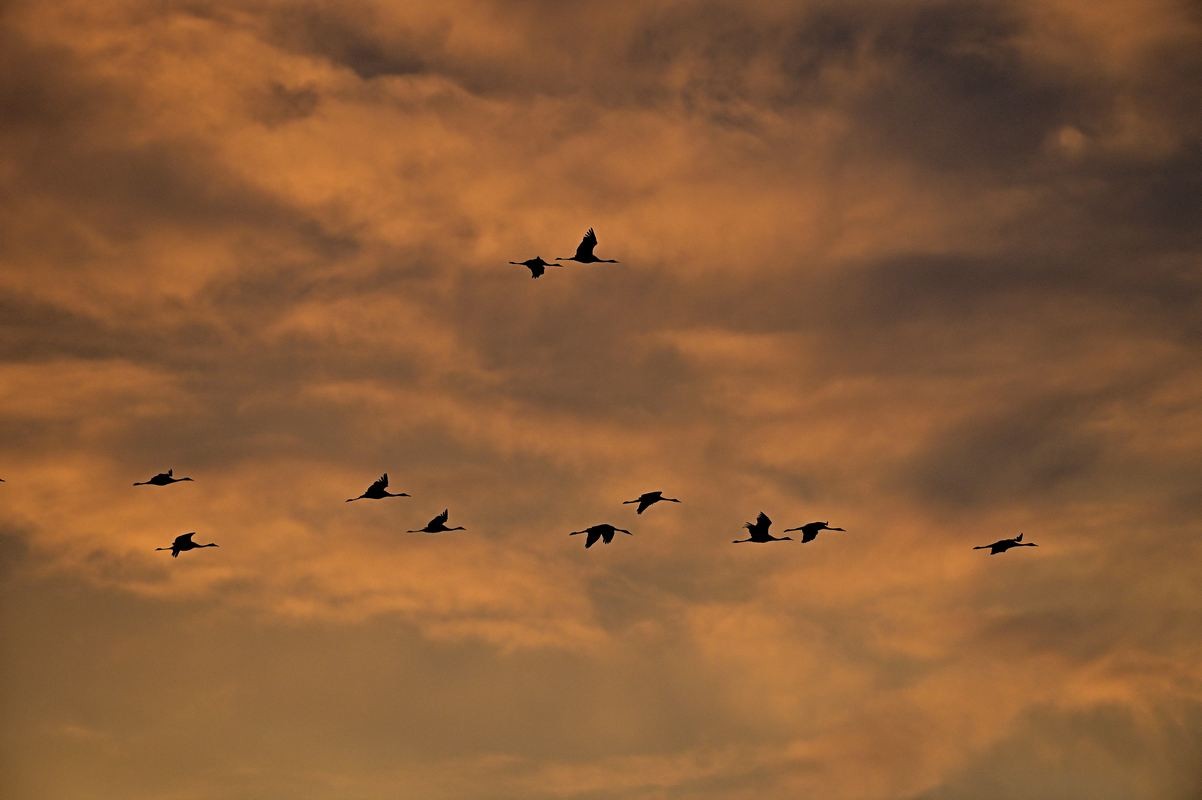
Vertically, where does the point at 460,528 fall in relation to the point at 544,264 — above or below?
below

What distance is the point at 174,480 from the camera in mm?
181375

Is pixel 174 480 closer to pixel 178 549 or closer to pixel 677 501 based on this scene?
pixel 178 549

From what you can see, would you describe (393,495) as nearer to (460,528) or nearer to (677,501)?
(460,528)

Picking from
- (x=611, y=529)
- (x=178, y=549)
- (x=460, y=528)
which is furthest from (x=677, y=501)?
(x=178, y=549)

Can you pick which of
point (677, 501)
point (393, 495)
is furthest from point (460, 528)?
point (677, 501)

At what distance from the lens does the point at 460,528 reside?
184m

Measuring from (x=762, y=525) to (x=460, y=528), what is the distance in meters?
22.6

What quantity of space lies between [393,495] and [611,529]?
17.4 m

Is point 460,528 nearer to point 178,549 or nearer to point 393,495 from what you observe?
point 393,495

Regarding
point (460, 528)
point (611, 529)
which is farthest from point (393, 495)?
point (611, 529)

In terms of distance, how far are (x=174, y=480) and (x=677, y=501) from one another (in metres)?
36.0

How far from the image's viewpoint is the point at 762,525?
177 meters

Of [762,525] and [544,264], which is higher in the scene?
[544,264]

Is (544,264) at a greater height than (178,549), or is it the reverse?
(544,264)
